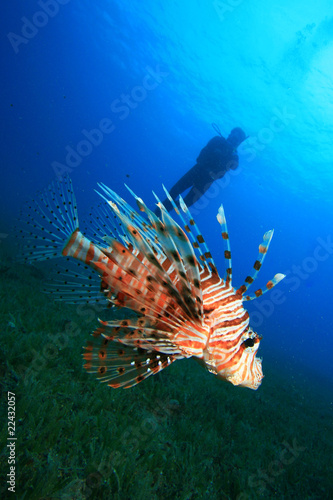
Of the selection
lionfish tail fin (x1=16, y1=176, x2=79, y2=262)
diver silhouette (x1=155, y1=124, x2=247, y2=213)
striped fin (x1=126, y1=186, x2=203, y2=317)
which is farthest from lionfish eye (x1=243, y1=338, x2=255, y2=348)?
diver silhouette (x1=155, y1=124, x2=247, y2=213)

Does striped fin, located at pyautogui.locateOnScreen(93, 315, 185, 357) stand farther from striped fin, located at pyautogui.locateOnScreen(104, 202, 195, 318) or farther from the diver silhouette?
the diver silhouette

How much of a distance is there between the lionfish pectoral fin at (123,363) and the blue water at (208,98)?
3.30 m

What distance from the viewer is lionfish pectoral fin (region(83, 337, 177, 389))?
2129 mm

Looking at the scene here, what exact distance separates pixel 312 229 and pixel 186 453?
213ft

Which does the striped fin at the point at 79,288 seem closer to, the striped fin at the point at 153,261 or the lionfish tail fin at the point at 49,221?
the lionfish tail fin at the point at 49,221

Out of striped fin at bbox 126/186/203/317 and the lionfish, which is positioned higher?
striped fin at bbox 126/186/203/317

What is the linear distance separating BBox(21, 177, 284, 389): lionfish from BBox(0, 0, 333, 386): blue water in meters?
2.77

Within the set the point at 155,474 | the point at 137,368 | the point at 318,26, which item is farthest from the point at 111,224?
the point at 318,26

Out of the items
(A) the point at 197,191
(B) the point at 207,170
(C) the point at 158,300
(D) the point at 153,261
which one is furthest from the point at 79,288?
(B) the point at 207,170

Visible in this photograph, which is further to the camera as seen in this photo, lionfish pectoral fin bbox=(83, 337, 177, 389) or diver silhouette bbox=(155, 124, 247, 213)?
diver silhouette bbox=(155, 124, 247, 213)

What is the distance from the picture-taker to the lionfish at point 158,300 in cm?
182

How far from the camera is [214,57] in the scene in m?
30.3

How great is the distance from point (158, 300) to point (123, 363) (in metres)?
0.59

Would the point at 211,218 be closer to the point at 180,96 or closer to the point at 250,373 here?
the point at 180,96
